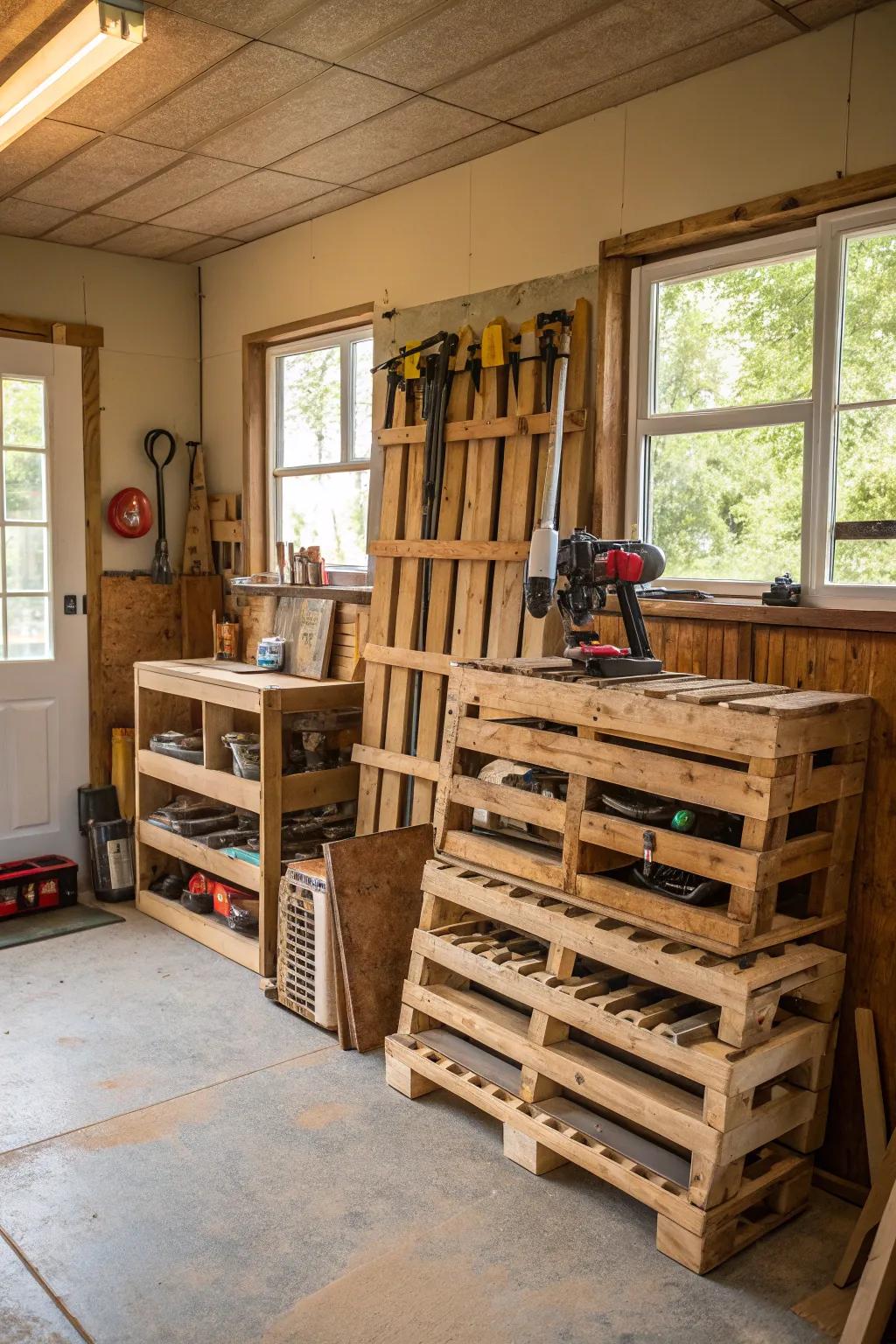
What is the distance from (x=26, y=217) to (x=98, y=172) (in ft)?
Answer: 2.59

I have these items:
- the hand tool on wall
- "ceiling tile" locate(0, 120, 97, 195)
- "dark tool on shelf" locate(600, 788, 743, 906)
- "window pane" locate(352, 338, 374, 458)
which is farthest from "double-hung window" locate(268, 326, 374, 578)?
"dark tool on shelf" locate(600, 788, 743, 906)

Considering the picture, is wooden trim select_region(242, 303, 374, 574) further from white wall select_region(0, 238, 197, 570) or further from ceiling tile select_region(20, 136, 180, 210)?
ceiling tile select_region(20, 136, 180, 210)

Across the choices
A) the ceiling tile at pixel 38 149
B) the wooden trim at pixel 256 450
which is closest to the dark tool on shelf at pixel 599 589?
the ceiling tile at pixel 38 149

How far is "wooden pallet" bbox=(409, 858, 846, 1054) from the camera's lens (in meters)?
2.36

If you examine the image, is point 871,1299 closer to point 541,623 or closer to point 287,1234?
point 287,1234

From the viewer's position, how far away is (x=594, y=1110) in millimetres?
2811

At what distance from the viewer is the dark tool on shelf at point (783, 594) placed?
9.65 feet

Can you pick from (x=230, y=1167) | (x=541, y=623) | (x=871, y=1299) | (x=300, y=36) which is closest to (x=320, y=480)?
(x=541, y=623)

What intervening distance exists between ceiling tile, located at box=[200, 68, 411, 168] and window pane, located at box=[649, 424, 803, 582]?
1.39 meters

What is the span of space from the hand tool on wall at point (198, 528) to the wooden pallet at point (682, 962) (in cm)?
286

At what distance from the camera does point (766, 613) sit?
2908 mm

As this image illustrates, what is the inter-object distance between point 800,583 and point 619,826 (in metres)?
0.93

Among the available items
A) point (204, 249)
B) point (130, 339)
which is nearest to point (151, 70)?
point (204, 249)

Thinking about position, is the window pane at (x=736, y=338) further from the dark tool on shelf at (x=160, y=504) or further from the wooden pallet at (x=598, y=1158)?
the dark tool on shelf at (x=160, y=504)
